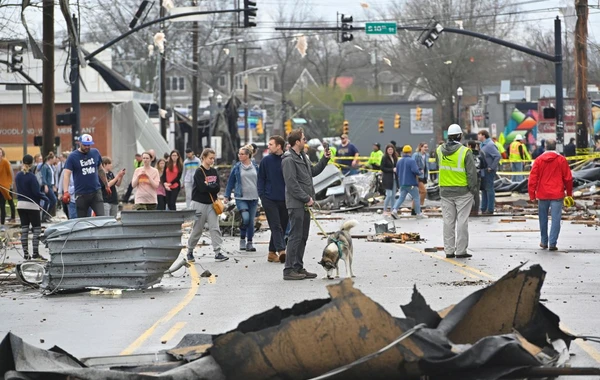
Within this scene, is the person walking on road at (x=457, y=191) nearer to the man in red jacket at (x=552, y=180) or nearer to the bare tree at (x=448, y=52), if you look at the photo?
the man in red jacket at (x=552, y=180)

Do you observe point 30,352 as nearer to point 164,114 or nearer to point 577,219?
point 577,219

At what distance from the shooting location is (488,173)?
86.8 feet

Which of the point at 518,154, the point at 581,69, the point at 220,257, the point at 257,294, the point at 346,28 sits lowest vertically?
the point at 220,257

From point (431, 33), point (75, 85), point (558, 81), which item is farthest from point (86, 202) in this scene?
point (558, 81)

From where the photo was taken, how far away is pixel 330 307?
7113 millimetres

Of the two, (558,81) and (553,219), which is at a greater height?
(558,81)

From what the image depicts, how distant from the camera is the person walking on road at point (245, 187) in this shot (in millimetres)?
18922

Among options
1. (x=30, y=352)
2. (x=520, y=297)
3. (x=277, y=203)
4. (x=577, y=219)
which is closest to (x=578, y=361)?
(x=520, y=297)

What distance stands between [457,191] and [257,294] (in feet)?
16.3

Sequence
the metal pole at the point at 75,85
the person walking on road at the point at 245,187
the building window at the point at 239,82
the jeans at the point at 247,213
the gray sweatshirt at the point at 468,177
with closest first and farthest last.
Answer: the gray sweatshirt at the point at 468,177 < the person walking on road at the point at 245,187 < the jeans at the point at 247,213 < the metal pole at the point at 75,85 < the building window at the point at 239,82

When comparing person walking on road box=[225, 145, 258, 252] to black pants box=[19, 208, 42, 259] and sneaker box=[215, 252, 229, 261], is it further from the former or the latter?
black pants box=[19, 208, 42, 259]

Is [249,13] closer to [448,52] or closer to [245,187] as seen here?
[245,187]

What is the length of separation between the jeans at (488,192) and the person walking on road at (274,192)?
10.5m

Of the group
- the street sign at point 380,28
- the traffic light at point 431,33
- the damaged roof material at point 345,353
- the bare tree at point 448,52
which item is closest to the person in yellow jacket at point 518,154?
the traffic light at point 431,33
